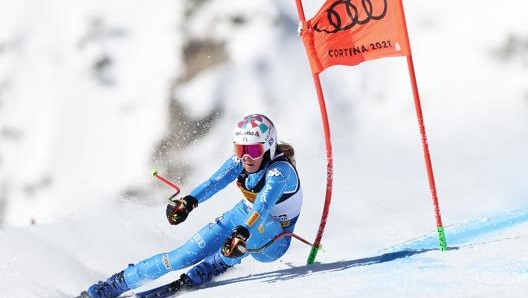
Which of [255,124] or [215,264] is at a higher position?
[255,124]

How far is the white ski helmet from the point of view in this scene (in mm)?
5688

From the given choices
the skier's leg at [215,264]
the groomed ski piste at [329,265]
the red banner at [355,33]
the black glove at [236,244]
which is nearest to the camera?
the groomed ski piste at [329,265]

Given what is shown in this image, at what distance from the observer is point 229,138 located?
97.0 ft

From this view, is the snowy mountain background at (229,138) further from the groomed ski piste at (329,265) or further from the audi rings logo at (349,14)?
the audi rings logo at (349,14)

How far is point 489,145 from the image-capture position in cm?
1467

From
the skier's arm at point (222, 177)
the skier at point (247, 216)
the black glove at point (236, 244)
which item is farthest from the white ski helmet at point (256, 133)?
the black glove at point (236, 244)

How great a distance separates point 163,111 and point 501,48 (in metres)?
17.4

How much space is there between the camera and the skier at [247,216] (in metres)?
5.68

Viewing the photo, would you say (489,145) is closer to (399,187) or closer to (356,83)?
(399,187)

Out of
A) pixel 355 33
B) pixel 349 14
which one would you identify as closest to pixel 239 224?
pixel 355 33

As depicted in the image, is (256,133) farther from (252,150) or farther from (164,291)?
(164,291)

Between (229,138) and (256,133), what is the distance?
23919 mm

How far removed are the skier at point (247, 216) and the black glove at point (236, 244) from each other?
7.1 inches

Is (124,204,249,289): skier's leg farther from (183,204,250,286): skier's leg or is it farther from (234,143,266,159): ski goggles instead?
(234,143,266,159): ski goggles
